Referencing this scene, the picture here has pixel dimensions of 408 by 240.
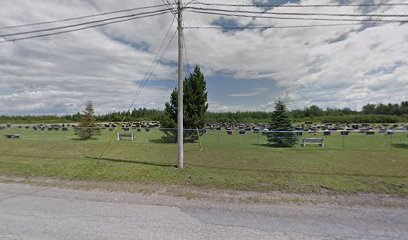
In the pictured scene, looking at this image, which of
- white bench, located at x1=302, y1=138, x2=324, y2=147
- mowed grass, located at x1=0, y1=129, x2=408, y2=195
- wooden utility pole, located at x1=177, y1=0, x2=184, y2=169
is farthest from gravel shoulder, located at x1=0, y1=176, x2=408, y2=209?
white bench, located at x1=302, y1=138, x2=324, y2=147

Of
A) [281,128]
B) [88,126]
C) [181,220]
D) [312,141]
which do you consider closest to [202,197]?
[181,220]

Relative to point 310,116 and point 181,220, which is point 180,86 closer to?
point 181,220

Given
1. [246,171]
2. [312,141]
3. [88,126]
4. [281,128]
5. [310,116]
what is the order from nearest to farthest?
1. [246,171]
2. [312,141]
3. [281,128]
4. [88,126]
5. [310,116]

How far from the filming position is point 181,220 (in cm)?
448

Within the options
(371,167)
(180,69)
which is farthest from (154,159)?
(371,167)

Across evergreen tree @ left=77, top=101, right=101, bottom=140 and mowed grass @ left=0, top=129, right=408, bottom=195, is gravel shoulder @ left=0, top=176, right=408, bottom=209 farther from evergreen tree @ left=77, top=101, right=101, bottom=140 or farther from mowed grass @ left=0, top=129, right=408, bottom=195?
evergreen tree @ left=77, top=101, right=101, bottom=140

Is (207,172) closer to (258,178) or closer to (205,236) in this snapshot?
(258,178)

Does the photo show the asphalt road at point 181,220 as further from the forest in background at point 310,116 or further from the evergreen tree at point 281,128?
the forest in background at point 310,116

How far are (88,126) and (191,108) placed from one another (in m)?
11.3

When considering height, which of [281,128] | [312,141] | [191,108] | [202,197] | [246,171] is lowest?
[202,197]

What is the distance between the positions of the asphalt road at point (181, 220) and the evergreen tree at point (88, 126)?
18579 mm

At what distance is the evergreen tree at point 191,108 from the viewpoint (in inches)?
786

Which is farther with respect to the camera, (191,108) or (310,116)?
(310,116)

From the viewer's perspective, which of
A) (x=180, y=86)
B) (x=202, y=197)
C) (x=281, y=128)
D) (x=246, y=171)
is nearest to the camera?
(x=202, y=197)
